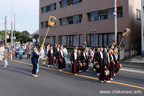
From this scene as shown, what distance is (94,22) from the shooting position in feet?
68.3

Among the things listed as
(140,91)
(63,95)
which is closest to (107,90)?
(140,91)

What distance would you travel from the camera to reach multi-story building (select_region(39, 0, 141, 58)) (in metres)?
17.9

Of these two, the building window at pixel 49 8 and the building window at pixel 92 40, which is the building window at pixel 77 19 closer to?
the building window at pixel 92 40

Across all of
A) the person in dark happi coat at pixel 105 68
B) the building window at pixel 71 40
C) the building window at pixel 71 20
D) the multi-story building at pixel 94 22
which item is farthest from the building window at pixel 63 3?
the person in dark happi coat at pixel 105 68

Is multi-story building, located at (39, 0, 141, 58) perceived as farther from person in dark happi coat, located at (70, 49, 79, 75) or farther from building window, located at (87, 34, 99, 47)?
person in dark happi coat, located at (70, 49, 79, 75)

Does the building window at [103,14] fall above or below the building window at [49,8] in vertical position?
below

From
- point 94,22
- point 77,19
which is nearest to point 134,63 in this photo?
point 94,22

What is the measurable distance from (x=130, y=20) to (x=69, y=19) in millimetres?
11116

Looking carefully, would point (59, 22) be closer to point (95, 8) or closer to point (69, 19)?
point (69, 19)

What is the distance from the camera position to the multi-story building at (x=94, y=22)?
17859 millimetres

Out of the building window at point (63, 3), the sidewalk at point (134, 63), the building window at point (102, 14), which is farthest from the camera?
the building window at point (63, 3)

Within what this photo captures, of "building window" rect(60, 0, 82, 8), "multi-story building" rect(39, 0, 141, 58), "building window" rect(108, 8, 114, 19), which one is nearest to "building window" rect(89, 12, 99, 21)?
"multi-story building" rect(39, 0, 141, 58)

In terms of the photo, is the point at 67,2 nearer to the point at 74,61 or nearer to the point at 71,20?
the point at 71,20

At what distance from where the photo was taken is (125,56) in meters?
16.0
